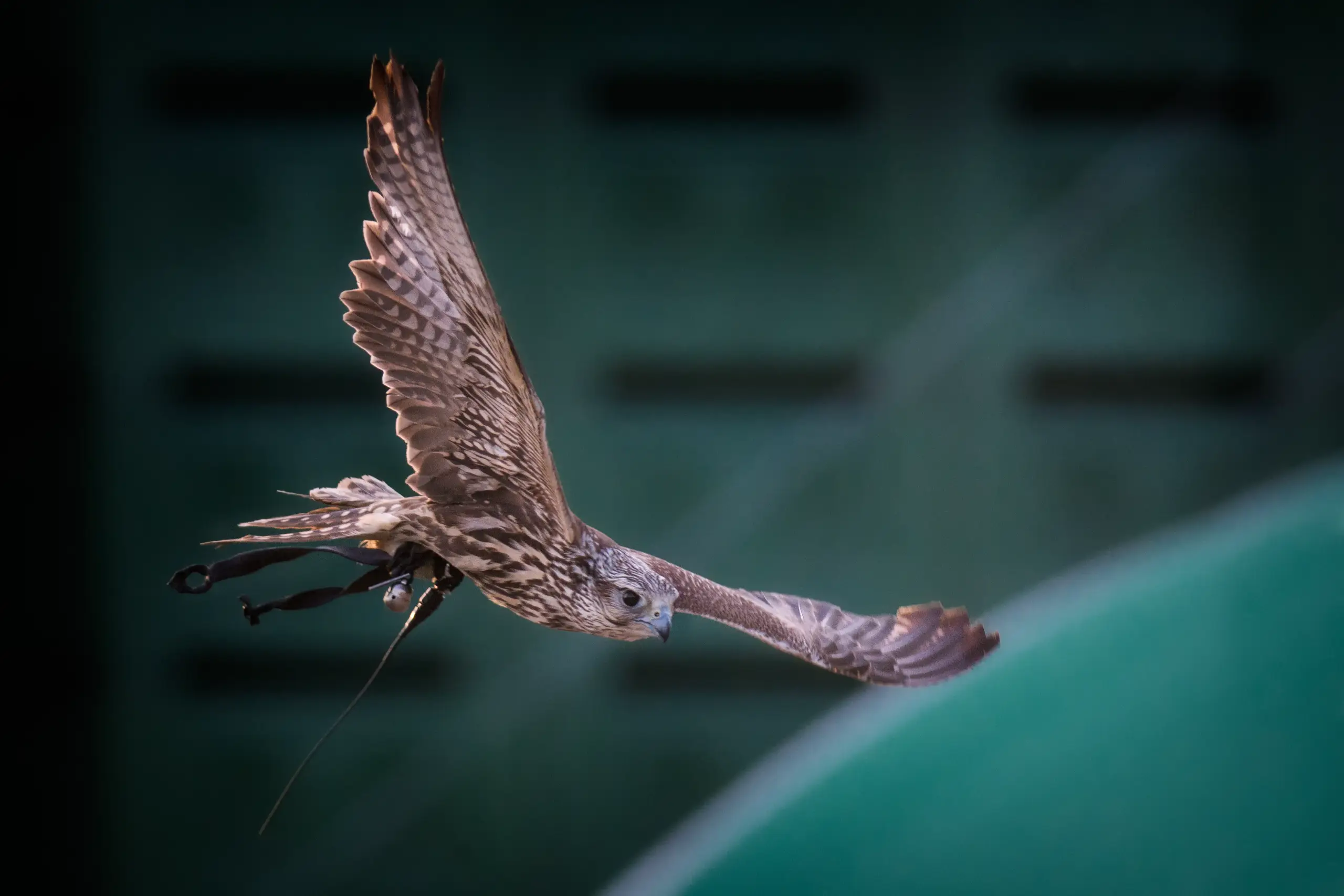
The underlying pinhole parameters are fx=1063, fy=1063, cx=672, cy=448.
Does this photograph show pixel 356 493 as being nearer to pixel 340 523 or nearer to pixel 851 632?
pixel 340 523

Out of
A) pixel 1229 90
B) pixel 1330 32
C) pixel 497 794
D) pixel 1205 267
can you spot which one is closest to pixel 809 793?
pixel 497 794

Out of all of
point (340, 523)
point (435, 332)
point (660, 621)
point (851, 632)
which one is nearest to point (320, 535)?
point (340, 523)

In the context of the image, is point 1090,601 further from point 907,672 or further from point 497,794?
point 497,794

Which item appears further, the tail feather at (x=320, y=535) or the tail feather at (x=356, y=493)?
the tail feather at (x=356, y=493)

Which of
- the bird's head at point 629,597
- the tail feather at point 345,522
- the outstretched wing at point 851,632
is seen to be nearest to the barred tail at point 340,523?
the tail feather at point 345,522

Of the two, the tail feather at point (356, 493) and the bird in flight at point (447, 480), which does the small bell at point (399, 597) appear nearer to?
the bird in flight at point (447, 480)
